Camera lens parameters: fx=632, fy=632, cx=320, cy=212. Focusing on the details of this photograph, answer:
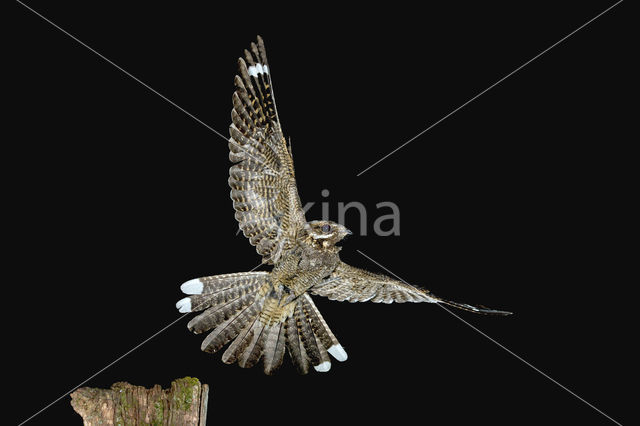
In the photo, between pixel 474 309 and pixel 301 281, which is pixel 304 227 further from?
pixel 474 309

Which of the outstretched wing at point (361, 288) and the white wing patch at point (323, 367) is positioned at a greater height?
the outstretched wing at point (361, 288)

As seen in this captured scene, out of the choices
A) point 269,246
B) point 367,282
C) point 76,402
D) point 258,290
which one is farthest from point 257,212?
point 76,402

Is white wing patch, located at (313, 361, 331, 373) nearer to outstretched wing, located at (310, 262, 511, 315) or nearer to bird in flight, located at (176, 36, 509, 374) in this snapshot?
bird in flight, located at (176, 36, 509, 374)

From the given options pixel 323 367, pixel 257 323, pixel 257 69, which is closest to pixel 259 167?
pixel 257 69

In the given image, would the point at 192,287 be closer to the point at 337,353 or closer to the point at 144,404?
the point at 144,404

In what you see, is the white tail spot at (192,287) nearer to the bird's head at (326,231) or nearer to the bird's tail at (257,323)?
the bird's tail at (257,323)

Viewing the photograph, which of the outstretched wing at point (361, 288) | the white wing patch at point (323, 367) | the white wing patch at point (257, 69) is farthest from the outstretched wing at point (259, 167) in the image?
the white wing patch at point (323, 367)
